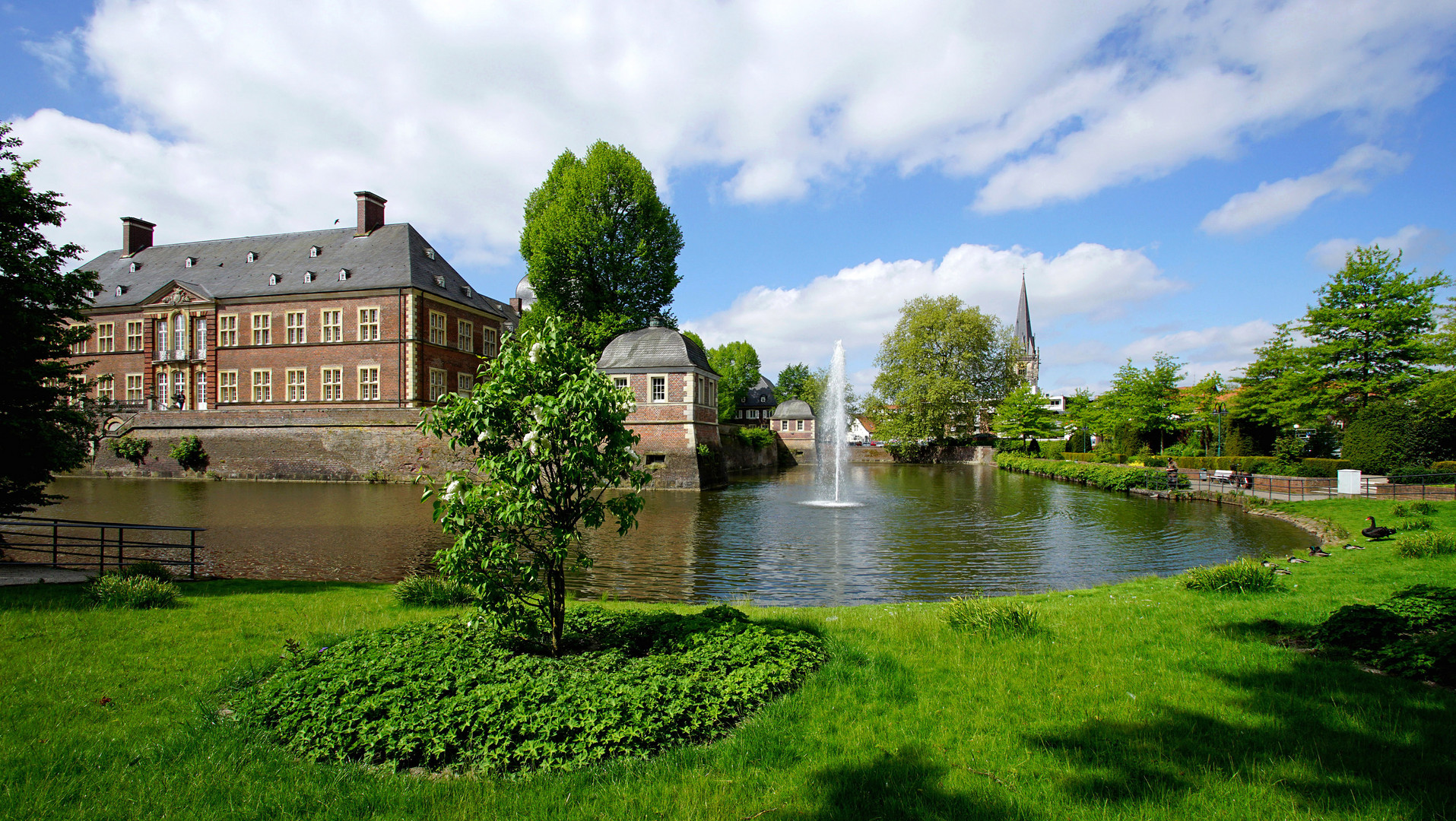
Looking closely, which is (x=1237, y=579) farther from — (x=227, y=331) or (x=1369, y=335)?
(x=227, y=331)

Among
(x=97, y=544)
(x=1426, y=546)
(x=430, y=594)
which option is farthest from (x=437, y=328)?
(x=1426, y=546)

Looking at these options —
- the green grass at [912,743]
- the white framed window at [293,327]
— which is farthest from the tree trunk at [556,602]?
the white framed window at [293,327]

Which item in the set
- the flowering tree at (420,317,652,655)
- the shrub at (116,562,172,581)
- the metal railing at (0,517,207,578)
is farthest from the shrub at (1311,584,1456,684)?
the metal railing at (0,517,207,578)

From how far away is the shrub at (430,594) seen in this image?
9.37m

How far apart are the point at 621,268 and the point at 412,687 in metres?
37.7

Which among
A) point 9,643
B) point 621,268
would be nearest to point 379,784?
point 9,643

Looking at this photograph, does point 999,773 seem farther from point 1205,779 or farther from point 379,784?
point 379,784

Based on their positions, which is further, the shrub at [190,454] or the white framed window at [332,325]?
the white framed window at [332,325]

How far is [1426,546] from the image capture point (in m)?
11.8

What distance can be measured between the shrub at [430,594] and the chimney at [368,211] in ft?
132

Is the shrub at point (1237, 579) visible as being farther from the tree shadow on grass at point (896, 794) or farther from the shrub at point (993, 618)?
the tree shadow on grass at point (896, 794)

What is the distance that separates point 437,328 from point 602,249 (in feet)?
37.2

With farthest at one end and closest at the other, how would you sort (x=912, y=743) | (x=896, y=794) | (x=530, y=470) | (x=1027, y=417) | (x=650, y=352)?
(x=1027, y=417) < (x=650, y=352) < (x=530, y=470) < (x=912, y=743) < (x=896, y=794)

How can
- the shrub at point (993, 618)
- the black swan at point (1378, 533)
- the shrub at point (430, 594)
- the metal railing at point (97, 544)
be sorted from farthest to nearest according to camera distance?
1. the black swan at point (1378, 533)
2. the metal railing at point (97, 544)
3. the shrub at point (430, 594)
4. the shrub at point (993, 618)
